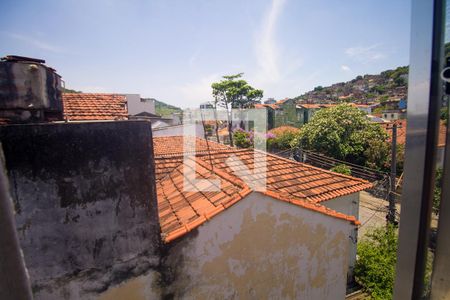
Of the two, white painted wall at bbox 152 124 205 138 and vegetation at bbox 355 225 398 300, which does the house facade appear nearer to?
vegetation at bbox 355 225 398 300

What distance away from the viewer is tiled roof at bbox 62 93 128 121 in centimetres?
549

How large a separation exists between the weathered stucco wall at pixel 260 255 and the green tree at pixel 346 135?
18.0 meters

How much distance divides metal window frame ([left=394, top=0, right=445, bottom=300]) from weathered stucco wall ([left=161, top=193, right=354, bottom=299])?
3217 millimetres

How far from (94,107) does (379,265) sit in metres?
11.5

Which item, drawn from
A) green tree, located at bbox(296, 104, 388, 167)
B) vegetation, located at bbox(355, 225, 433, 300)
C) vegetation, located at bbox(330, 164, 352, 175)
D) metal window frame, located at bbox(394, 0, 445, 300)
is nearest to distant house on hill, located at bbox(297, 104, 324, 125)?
green tree, located at bbox(296, 104, 388, 167)

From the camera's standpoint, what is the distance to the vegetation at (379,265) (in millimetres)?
8719

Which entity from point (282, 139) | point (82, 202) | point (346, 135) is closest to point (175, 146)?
point (82, 202)

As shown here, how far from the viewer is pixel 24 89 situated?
2.95 metres

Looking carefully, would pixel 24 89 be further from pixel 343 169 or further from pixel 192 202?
pixel 343 169

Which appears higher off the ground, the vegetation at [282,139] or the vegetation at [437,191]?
the vegetation at [437,191]

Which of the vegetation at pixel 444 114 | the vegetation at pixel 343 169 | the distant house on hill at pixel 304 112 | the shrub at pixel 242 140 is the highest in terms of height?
the distant house on hill at pixel 304 112

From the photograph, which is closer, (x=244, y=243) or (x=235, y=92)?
(x=244, y=243)

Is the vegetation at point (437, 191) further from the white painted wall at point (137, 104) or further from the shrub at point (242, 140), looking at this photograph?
the white painted wall at point (137, 104)

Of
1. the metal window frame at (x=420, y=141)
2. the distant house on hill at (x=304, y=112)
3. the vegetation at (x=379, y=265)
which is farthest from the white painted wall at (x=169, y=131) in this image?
the distant house on hill at (x=304, y=112)
